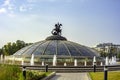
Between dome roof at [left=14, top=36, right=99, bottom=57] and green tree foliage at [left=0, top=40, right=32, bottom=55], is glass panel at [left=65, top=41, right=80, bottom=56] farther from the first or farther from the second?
green tree foliage at [left=0, top=40, right=32, bottom=55]

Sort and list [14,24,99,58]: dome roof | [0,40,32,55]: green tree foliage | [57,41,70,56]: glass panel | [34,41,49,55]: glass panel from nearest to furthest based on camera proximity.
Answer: [14,24,99,58]: dome roof → [57,41,70,56]: glass panel → [34,41,49,55]: glass panel → [0,40,32,55]: green tree foliage

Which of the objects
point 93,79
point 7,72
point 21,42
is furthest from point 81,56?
point 21,42

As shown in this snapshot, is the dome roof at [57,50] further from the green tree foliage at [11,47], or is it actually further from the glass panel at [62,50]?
the green tree foliage at [11,47]

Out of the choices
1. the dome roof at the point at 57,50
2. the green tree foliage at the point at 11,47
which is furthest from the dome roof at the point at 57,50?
the green tree foliage at the point at 11,47

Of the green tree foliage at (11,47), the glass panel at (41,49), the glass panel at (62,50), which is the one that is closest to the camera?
the glass panel at (62,50)

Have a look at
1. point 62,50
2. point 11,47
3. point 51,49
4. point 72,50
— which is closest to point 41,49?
point 51,49

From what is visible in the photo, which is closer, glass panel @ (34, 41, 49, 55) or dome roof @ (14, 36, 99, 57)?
dome roof @ (14, 36, 99, 57)

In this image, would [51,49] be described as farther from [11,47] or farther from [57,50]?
[11,47]

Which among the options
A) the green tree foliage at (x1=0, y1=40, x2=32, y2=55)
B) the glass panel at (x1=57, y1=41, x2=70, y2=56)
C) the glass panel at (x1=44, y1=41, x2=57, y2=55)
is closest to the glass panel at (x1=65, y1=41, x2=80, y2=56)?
the glass panel at (x1=57, y1=41, x2=70, y2=56)

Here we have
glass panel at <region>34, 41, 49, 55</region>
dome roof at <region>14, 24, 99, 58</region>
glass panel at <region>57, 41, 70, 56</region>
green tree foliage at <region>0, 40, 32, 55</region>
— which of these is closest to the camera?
dome roof at <region>14, 24, 99, 58</region>

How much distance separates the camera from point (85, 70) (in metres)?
28.4

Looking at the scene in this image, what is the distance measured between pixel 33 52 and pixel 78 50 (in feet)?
21.8

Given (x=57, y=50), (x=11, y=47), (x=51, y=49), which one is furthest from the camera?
(x=11, y=47)

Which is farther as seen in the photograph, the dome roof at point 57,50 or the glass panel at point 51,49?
the glass panel at point 51,49
